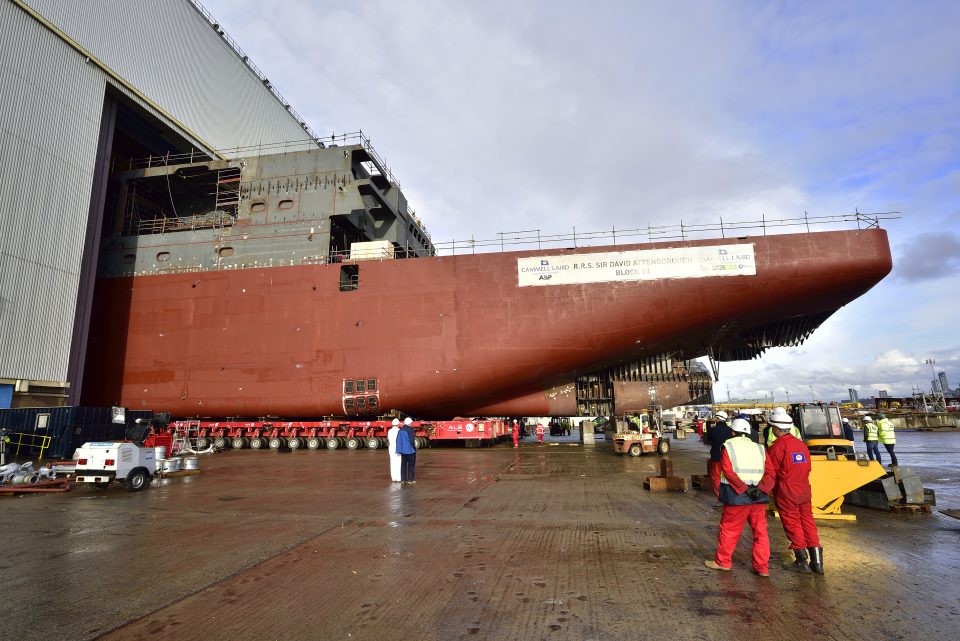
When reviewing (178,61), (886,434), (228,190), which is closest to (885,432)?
(886,434)

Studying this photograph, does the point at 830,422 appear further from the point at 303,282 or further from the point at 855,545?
the point at 303,282

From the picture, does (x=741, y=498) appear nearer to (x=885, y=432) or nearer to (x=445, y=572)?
(x=445, y=572)

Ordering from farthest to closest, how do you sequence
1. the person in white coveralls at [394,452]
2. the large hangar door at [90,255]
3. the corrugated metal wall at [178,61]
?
1. the corrugated metal wall at [178,61]
2. the large hangar door at [90,255]
3. the person in white coveralls at [394,452]

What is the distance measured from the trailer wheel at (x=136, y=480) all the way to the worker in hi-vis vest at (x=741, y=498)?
10781 millimetres

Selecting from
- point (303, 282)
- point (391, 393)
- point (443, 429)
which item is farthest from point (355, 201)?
point (443, 429)

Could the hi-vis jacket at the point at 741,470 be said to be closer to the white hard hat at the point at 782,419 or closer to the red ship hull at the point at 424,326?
the white hard hat at the point at 782,419

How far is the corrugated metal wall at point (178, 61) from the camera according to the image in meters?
20.0

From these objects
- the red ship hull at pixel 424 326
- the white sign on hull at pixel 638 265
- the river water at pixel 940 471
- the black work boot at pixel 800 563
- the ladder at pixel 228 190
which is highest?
the ladder at pixel 228 190

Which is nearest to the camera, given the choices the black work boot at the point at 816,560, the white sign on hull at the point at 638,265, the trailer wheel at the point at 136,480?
the black work boot at the point at 816,560

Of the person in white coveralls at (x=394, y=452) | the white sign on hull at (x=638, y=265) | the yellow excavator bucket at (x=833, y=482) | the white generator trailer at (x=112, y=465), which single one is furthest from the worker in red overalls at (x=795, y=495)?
the white sign on hull at (x=638, y=265)

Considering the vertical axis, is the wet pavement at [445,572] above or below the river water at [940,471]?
above

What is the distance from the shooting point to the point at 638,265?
17.9 m

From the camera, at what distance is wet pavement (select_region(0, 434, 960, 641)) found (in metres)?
3.60

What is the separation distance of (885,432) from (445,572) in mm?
13775
